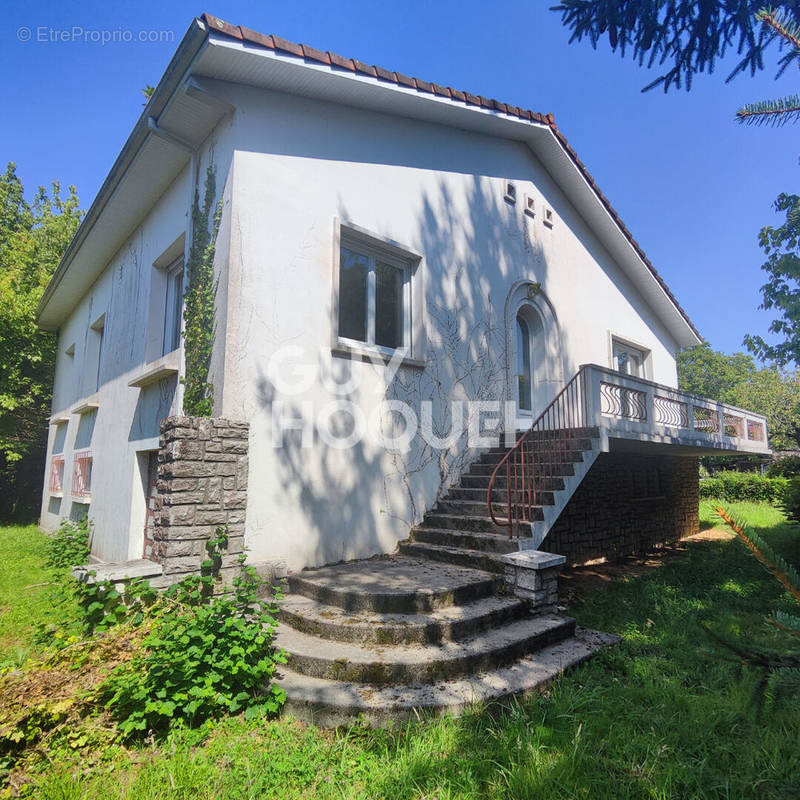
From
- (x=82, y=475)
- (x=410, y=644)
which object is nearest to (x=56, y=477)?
(x=82, y=475)

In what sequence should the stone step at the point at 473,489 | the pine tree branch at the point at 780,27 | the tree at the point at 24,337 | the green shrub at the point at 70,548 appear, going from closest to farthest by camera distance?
the pine tree branch at the point at 780,27
the stone step at the point at 473,489
the green shrub at the point at 70,548
the tree at the point at 24,337

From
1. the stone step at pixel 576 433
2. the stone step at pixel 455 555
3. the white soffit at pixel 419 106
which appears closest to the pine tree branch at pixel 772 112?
the stone step at pixel 455 555

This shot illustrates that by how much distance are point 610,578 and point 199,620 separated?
5.98 m

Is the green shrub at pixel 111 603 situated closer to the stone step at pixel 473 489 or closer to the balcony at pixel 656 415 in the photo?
the stone step at pixel 473 489

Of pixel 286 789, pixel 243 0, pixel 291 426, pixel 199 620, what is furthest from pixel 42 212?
pixel 286 789

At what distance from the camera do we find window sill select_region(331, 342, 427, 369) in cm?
552

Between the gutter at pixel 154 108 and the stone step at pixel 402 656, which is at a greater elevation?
the gutter at pixel 154 108

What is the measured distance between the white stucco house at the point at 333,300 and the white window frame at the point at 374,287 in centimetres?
3

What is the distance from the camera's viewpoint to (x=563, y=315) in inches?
368

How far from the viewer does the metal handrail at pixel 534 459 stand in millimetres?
5336

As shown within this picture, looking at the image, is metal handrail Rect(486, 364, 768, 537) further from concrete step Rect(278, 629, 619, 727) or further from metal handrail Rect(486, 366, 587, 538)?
concrete step Rect(278, 629, 619, 727)

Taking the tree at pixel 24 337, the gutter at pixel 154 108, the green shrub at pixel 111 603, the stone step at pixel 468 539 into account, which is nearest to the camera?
the green shrub at pixel 111 603

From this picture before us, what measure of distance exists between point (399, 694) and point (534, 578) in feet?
5.83

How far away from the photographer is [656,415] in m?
7.64
